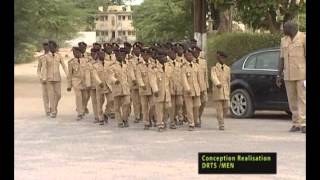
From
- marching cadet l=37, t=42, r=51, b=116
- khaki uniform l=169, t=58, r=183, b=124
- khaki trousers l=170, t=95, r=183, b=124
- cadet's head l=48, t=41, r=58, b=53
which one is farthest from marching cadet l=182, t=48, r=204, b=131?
marching cadet l=37, t=42, r=51, b=116

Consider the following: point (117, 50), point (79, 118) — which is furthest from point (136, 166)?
point (79, 118)

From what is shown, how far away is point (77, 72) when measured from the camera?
13.3 meters

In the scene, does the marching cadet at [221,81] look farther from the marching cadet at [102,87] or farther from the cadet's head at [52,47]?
the cadet's head at [52,47]

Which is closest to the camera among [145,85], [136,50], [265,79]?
[145,85]

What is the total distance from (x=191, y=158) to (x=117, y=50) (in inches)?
180

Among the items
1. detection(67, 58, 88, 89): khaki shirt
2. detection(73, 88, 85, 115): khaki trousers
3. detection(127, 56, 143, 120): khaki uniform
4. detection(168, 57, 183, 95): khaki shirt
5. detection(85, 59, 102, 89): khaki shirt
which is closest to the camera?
detection(168, 57, 183, 95): khaki shirt

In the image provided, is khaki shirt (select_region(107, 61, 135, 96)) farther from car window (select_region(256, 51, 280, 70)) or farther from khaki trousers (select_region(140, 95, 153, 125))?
car window (select_region(256, 51, 280, 70))

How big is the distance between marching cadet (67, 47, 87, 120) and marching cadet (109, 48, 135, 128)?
1339 mm

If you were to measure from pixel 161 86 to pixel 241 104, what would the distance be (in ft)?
7.74

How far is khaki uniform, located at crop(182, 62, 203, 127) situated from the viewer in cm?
1109

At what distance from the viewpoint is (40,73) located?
1413 centimetres

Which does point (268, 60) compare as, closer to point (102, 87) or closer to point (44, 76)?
point (102, 87)

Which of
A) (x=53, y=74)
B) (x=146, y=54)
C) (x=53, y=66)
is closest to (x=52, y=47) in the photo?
(x=53, y=66)
